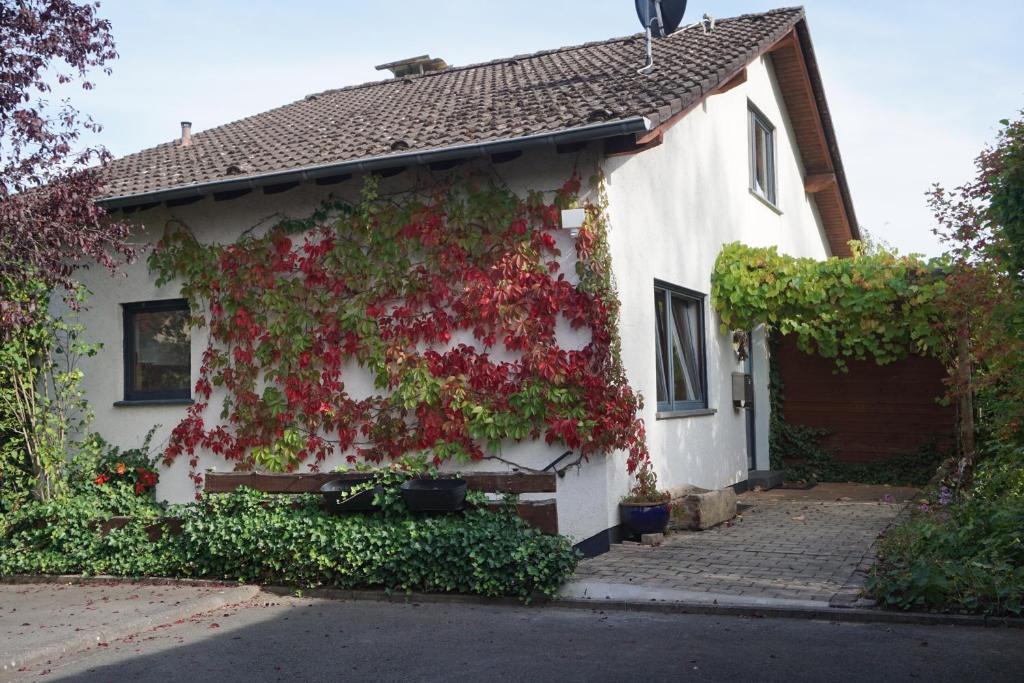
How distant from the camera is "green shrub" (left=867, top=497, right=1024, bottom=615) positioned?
6.02m

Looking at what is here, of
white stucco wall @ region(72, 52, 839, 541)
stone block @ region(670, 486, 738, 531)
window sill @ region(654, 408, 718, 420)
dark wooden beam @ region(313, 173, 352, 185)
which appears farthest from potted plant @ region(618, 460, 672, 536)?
dark wooden beam @ region(313, 173, 352, 185)

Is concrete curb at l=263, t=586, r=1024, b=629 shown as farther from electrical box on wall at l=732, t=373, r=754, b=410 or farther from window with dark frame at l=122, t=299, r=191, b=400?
electrical box on wall at l=732, t=373, r=754, b=410

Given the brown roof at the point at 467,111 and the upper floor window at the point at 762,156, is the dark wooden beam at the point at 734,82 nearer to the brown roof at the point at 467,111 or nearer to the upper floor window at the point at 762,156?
the brown roof at the point at 467,111

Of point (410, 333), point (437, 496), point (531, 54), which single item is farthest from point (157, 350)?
point (531, 54)

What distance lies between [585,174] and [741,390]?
16.0 ft

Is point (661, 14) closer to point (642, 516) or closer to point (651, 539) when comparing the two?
point (642, 516)

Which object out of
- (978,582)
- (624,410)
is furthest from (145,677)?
(978,582)

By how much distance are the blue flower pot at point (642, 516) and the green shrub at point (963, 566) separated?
1.91 metres

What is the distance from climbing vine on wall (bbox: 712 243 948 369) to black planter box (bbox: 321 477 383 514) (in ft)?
18.6

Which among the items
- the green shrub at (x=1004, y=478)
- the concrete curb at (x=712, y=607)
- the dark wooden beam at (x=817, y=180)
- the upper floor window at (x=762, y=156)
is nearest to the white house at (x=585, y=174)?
the upper floor window at (x=762, y=156)

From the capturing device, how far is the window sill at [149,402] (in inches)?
384

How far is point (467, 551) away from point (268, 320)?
137 inches

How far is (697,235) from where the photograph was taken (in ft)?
36.8

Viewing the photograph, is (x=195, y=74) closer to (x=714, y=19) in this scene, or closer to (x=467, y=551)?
(x=467, y=551)
